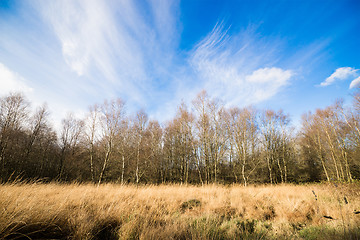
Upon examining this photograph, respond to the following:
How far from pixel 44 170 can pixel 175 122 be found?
24932mm

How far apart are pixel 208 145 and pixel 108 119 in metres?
12.9

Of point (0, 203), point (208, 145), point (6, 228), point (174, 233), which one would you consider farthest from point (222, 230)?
point (208, 145)

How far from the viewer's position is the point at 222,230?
3502mm

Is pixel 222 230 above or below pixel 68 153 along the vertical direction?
below

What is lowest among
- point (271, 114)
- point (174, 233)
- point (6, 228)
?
point (174, 233)

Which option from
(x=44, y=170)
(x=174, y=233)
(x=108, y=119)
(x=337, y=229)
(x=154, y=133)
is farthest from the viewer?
(x=44, y=170)

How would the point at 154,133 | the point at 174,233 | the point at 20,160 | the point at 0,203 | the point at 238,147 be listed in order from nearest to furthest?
the point at 0,203
the point at 174,233
the point at 238,147
the point at 20,160
the point at 154,133

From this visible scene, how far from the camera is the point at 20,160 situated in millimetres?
19391

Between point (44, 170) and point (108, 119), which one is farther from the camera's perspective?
point (44, 170)

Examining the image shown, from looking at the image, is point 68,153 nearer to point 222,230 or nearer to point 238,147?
point 238,147

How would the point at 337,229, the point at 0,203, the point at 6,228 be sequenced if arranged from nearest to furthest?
the point at 6,228 < the point at 0,203 < the point at 337,229

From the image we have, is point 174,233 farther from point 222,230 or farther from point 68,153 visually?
point 68,153

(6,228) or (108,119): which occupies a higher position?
(108,119)

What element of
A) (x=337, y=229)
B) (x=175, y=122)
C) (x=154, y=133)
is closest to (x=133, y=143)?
(x=154, y=133)
